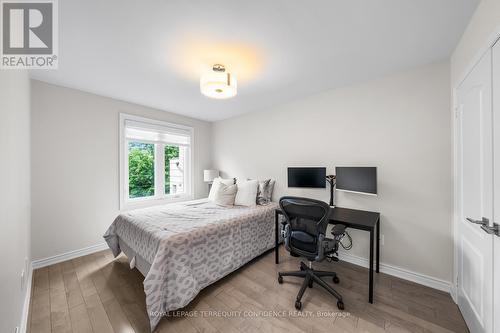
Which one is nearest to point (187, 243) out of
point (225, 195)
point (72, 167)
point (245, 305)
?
point (245, 305)

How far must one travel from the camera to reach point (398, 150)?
2.20m

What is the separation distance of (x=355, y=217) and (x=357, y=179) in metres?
0.48

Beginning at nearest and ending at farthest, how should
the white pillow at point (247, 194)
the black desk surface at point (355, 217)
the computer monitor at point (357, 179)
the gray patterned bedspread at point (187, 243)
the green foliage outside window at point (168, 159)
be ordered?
the gray patterned bedspread at point (187, 243)
the black desk surface at point (355, 217)
the computer monitor at point (357, 179)
the white pillow at point (247, 194)
the green foliage outside window at point (168, 159)

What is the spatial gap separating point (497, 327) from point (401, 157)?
1.56 meters

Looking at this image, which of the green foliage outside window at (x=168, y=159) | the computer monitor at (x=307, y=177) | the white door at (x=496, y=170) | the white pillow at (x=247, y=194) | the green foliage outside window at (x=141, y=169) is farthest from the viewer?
the green foliage outside window at (x=168, y=159)

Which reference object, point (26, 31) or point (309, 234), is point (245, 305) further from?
point (26, 31)

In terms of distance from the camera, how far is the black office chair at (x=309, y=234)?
1.75 meters

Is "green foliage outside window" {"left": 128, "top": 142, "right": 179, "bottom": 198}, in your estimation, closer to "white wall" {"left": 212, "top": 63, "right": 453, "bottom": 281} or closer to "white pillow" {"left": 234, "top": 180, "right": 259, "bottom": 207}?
"white pillow" {"left": 234, "top": 180, "right": 259, "bottom": 207}

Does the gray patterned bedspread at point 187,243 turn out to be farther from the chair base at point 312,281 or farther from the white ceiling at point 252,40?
the white ceiling at point 252,40

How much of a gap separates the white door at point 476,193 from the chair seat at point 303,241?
1128 millimetres

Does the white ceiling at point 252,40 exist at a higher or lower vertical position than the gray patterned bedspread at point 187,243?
higher

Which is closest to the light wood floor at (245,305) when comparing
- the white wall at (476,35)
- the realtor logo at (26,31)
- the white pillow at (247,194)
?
the white pillow at (247,194)

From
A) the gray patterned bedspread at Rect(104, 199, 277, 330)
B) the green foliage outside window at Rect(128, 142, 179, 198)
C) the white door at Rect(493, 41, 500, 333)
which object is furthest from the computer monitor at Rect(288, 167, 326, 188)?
the green foliage outside window at Rect(128, 142, 179, 198)

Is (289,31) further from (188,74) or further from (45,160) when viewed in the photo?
(45,160)
